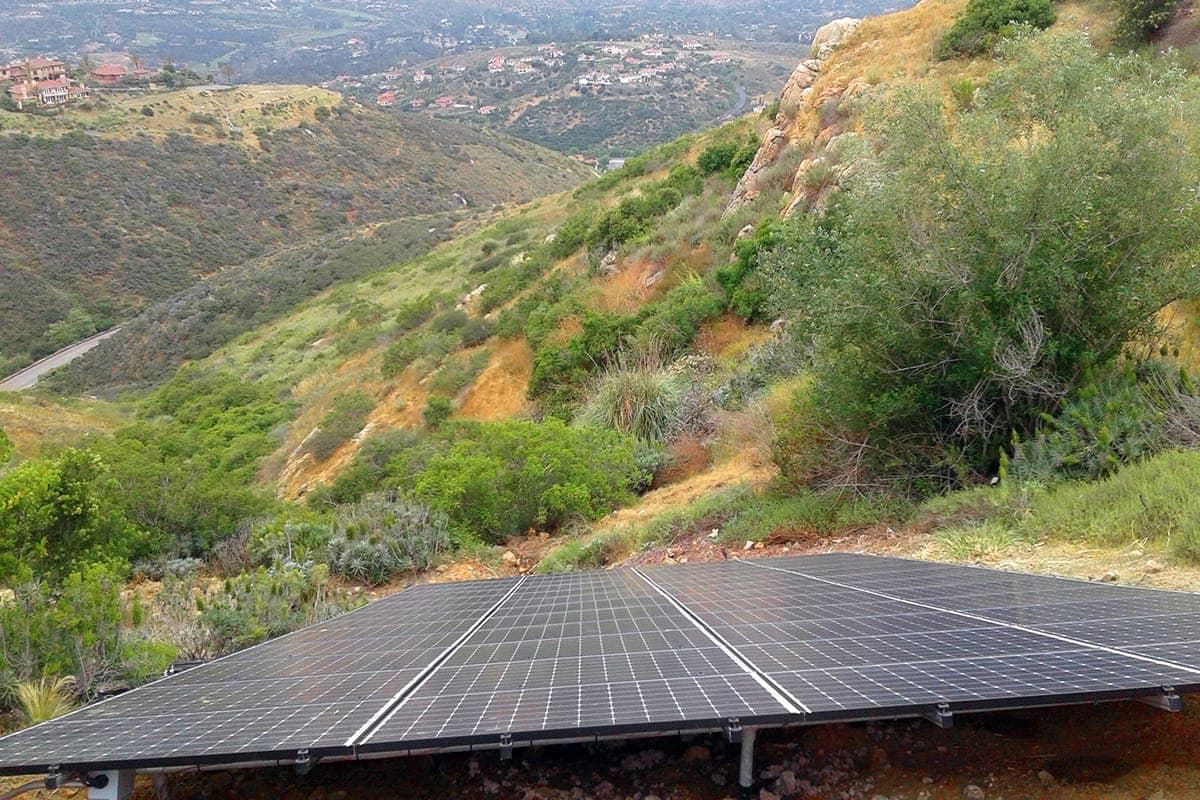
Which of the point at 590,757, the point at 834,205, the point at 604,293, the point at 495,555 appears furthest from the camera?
the point at 604,293

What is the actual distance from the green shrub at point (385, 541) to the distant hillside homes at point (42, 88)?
84.7m

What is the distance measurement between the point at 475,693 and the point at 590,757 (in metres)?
0.65

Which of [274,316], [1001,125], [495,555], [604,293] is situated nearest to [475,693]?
[495,555]

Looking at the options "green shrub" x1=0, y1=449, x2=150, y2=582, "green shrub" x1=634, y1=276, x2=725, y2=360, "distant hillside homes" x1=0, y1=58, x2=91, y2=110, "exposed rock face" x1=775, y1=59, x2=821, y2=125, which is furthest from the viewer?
"distant hillside homes" x1=0, y1=58, x2=91, y2=110

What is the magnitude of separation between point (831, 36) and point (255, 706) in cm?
2631

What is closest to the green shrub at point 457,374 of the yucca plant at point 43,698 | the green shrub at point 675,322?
the green shrub at point 675,322

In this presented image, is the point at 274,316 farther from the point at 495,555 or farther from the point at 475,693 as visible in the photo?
the point at 475,693

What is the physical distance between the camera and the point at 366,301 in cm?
4119

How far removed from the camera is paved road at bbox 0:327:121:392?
156 feet

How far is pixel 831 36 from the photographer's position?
25.5m

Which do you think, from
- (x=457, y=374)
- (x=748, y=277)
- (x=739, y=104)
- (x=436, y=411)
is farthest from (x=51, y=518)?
(x=739, y=104)

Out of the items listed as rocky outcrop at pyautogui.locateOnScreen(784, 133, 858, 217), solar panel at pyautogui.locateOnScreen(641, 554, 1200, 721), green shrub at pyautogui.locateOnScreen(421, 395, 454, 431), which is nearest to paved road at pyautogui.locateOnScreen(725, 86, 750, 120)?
rocky outcrop at pyautogui.locateOnScreen(784, 133, 858, 217)

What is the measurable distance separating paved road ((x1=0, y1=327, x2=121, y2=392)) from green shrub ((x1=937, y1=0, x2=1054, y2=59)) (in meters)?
46.5

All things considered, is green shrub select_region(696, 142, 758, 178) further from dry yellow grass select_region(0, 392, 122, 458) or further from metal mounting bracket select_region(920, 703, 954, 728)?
metal mounting bracket select_region(920, 703, 954, 728)
